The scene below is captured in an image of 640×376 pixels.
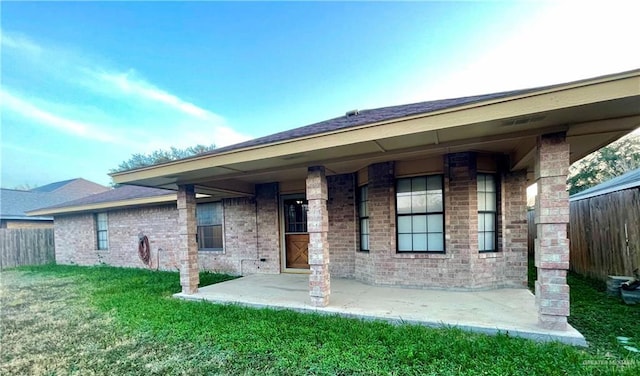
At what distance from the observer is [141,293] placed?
20.7 feet

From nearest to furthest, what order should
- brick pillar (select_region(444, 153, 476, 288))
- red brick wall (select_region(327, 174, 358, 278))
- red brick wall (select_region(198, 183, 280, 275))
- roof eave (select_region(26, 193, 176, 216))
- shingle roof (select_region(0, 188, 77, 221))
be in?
brick pillar (select_region(444, 153, 476, 288)) < red brick wall (select_region(327, 174, 358, 278)) < red brick wall (select_region(198, 183, 280, 275)) < roof eave (select_region(26, 193, 176, 216)) < shingle roof (select_region(0, 188, 77, 221))

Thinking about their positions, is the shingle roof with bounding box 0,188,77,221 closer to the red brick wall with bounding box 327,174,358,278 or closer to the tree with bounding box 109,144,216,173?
the tree with bounding box 109,144,216,173

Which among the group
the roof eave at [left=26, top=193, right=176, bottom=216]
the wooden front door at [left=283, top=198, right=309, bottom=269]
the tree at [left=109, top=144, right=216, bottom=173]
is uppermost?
the tree at [left=109, top=144, right=216, bottom=173]

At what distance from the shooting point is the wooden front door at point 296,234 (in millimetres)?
7738

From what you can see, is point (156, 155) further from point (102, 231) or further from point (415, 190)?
point (415, 190)

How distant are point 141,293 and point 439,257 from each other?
644cm

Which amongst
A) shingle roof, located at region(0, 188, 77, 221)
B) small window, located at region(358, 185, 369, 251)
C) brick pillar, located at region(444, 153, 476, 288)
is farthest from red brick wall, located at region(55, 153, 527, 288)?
shingle roof, located at region(0, 188, 77, 221)

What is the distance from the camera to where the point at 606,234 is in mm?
6102

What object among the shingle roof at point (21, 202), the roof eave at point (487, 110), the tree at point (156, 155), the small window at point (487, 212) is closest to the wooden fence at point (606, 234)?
the small window at point (487, 212)

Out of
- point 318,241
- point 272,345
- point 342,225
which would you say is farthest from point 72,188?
point 272,345

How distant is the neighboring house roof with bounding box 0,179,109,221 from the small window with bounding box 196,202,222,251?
40.9 feet

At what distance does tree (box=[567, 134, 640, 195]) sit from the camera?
15.7 metres

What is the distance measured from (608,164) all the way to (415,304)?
19.7 metres

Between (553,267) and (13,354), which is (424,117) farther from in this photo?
(13,354)
